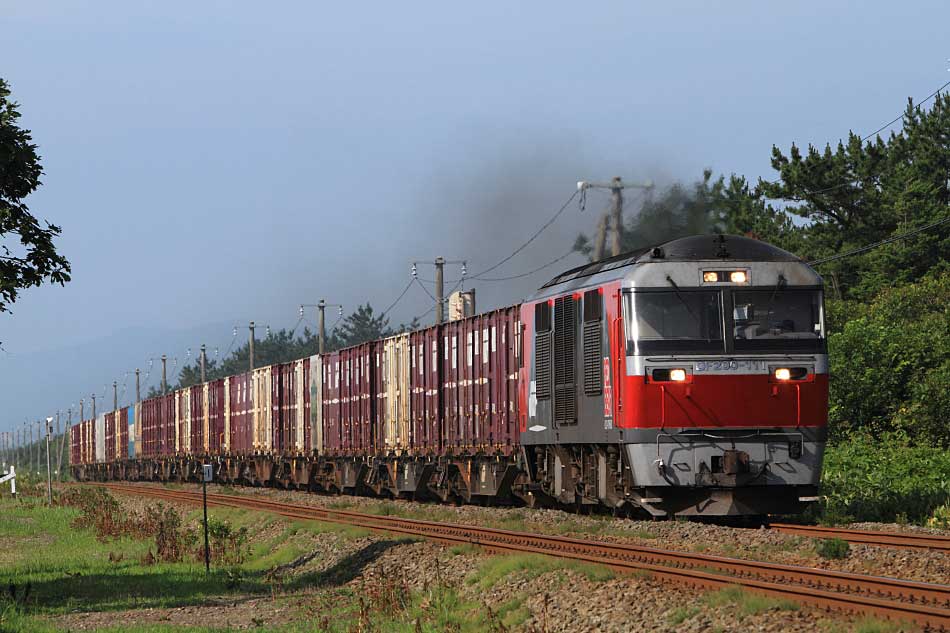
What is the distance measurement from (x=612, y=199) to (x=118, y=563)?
13293 millimetres

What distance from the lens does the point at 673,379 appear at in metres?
18.7

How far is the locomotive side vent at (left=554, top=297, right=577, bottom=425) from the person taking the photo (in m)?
21.1

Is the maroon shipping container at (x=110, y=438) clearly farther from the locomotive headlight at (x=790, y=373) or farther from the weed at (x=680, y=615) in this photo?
the weed at (x=680, y=615)

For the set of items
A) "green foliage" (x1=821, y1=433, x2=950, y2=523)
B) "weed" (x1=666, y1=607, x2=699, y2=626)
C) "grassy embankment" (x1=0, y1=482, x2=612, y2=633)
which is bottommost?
"grassy embankment" (x1=0, y1=482, x2=612, y2=633)

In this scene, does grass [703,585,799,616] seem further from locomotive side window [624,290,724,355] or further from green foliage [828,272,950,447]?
green foliage [828,272,950,447]

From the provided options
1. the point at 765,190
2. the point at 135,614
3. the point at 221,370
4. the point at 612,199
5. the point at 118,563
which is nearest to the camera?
the point at 135,614

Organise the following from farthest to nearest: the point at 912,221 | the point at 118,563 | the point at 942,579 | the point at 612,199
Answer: the point at 912,221, the point at 612,199, the point at 118,563, the point at 942,579

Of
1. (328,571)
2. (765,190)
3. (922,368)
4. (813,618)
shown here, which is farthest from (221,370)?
(813,618)

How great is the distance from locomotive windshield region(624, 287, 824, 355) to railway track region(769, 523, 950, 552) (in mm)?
2517

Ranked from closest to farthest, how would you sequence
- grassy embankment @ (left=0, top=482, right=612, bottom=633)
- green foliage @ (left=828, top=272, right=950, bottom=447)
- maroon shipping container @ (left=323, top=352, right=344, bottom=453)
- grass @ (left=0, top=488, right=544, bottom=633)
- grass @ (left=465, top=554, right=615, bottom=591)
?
grass @ (left=465, top=554, right=615, bottom=591) < grass @ (left=0, top=488, right=544, bottom=633) < grassy embankment @ (left=0, top=482, right=612, bottom=633) < green foliage @ (left=828, top=272, right=950, bottom=447) < maroon shipping container @ (left=323, top=352, right=344, bottom=453)

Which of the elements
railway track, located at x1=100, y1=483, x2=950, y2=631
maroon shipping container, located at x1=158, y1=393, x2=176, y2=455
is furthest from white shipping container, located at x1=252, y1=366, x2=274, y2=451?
railway track, located at x1=100, y1=483, x2=950, y2=631

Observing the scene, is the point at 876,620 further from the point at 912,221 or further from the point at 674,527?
the point at 912,221

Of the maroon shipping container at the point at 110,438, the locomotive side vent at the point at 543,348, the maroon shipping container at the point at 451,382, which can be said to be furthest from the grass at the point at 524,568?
the maroon shipping container at the point at 110,438

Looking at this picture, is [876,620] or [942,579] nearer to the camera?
[876,620]
